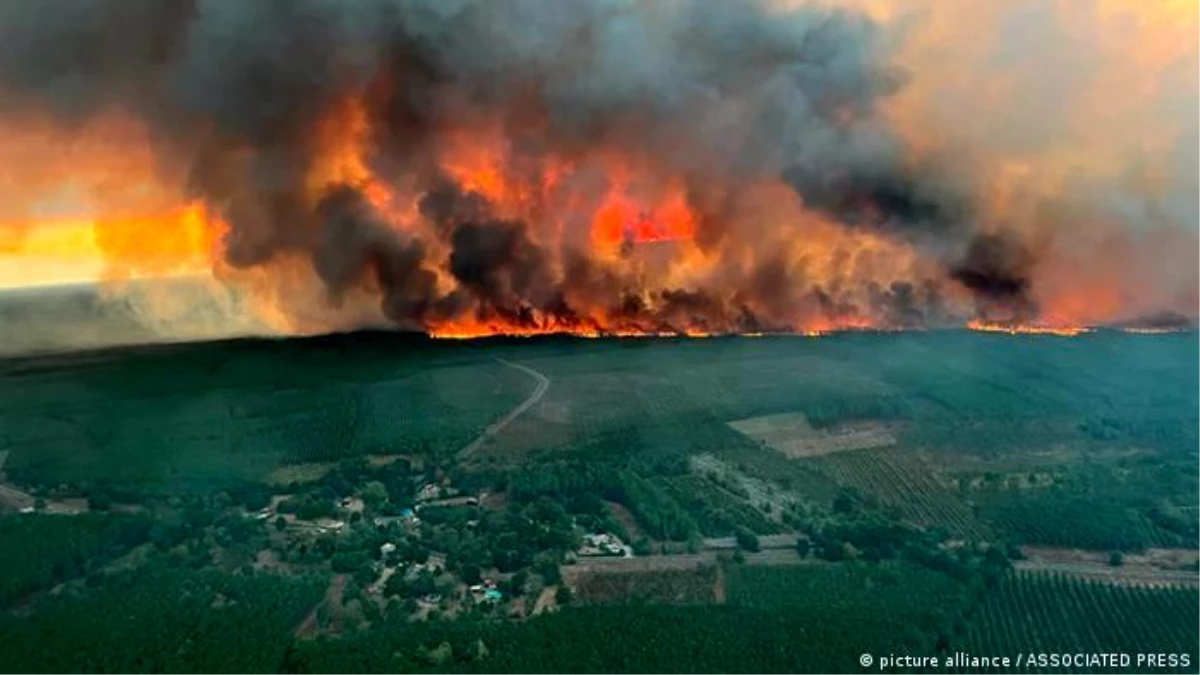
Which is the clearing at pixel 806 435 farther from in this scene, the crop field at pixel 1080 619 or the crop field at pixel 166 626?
the crop field at pixel 166 626

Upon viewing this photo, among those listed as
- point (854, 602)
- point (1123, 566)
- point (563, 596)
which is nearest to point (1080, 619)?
point (1123, 566)

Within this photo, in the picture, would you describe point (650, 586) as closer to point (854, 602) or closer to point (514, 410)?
point (854, 602)

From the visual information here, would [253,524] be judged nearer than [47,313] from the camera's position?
Yes

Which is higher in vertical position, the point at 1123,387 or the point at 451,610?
the point at 1123,387

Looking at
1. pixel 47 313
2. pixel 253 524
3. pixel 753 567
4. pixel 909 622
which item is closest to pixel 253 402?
pixel 253 524

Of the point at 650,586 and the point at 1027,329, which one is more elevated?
the point at 1027,329

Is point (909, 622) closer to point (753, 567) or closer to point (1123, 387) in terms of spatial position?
point (753, 567)

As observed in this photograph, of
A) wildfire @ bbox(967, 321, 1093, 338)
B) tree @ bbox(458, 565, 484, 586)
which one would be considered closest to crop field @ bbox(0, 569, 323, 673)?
tree @ bbox(458, 565, 484, 586)
